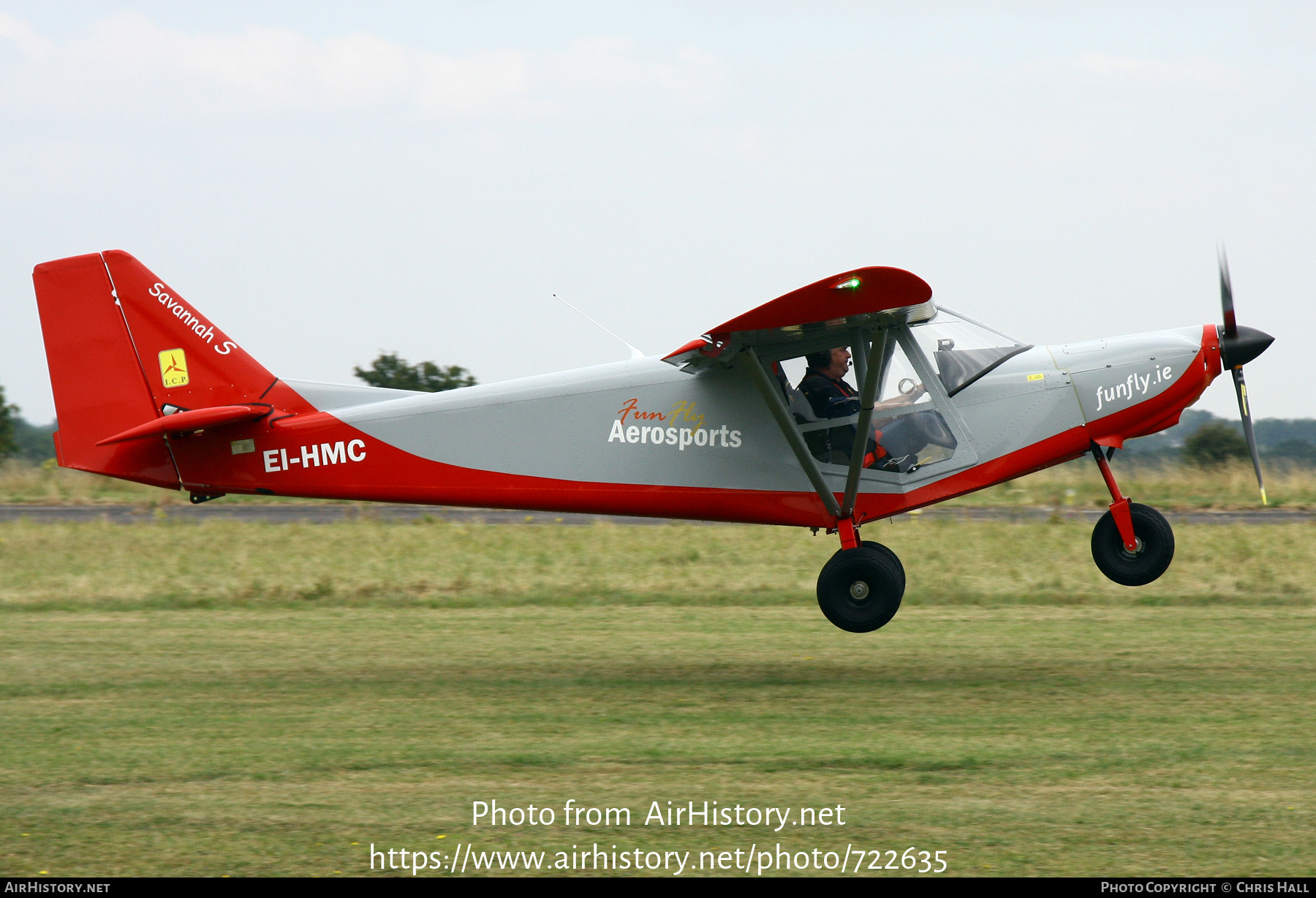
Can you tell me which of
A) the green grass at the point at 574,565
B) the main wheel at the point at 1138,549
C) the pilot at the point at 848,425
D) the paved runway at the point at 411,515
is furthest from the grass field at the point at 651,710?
the paved runway at the point at 411,515

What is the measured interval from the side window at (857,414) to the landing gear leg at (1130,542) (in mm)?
1334

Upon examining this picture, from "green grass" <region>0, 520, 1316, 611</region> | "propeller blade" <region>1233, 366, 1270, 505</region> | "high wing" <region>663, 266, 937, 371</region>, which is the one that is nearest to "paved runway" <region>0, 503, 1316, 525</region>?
"green grass" <region>0, 520, 1316, 611</region>

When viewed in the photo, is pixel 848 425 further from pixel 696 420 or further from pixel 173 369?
pixel 173 369

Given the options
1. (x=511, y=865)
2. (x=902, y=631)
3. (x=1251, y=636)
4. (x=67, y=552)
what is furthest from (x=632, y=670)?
(x=67, y=552)

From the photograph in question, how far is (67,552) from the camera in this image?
18.1m

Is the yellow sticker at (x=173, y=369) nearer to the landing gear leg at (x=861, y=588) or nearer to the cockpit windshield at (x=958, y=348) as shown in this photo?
the landing gear leg at (x=861, y=588)

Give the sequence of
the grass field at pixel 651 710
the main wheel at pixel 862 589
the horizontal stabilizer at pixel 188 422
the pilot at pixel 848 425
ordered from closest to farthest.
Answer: the grass field at pixel 651 710
the main wheel at pixel 862 589
the pilot at pixel 848 425
the horizontal stabilizer at pixel 188 422

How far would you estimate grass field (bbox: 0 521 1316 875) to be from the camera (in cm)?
587

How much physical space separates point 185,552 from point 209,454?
9197 mm

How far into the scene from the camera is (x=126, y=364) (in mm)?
9938

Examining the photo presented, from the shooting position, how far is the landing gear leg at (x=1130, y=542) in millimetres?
9164

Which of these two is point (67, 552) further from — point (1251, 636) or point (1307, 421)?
point (1307, 421)

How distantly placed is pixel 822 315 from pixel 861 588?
2159 mm

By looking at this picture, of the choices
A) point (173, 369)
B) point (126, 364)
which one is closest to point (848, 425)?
point (173, 369)
